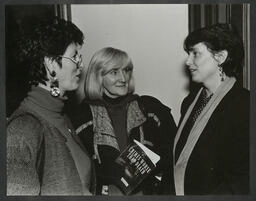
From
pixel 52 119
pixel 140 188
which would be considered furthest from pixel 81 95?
pixel 140 188

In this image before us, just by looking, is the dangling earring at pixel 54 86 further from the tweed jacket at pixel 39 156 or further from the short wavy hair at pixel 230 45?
the short wavy hair at pixel 230 45

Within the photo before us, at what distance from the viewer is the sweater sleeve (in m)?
1.94

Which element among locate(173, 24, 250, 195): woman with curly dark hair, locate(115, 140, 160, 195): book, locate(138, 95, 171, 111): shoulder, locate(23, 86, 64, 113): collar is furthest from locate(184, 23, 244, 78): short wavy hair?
locate(23, 86, 64, 113): collar

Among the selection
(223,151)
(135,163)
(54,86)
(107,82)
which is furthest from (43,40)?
(223,151)

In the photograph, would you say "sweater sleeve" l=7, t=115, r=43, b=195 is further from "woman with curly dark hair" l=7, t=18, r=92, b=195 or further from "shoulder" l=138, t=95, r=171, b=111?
"shoulder" l=138, t=95, r=171, b=111

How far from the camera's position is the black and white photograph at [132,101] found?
1.94 m

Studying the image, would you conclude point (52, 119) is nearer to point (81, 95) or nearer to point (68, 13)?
point (81, 95)

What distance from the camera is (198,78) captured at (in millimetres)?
1957

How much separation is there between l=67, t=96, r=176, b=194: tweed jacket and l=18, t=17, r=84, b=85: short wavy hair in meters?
0.24

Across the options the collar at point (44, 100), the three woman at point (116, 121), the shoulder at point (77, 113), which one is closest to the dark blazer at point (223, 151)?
the three woman at point (116, 121)

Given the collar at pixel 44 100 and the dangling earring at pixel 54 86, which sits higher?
the dangling earring at pixel 54 86

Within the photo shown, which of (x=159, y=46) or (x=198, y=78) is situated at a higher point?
(x=159, y=46)

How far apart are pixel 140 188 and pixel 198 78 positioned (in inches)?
19.1

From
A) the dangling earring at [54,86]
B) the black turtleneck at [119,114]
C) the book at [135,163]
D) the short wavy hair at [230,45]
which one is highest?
the short wavy hair at [230,45]
